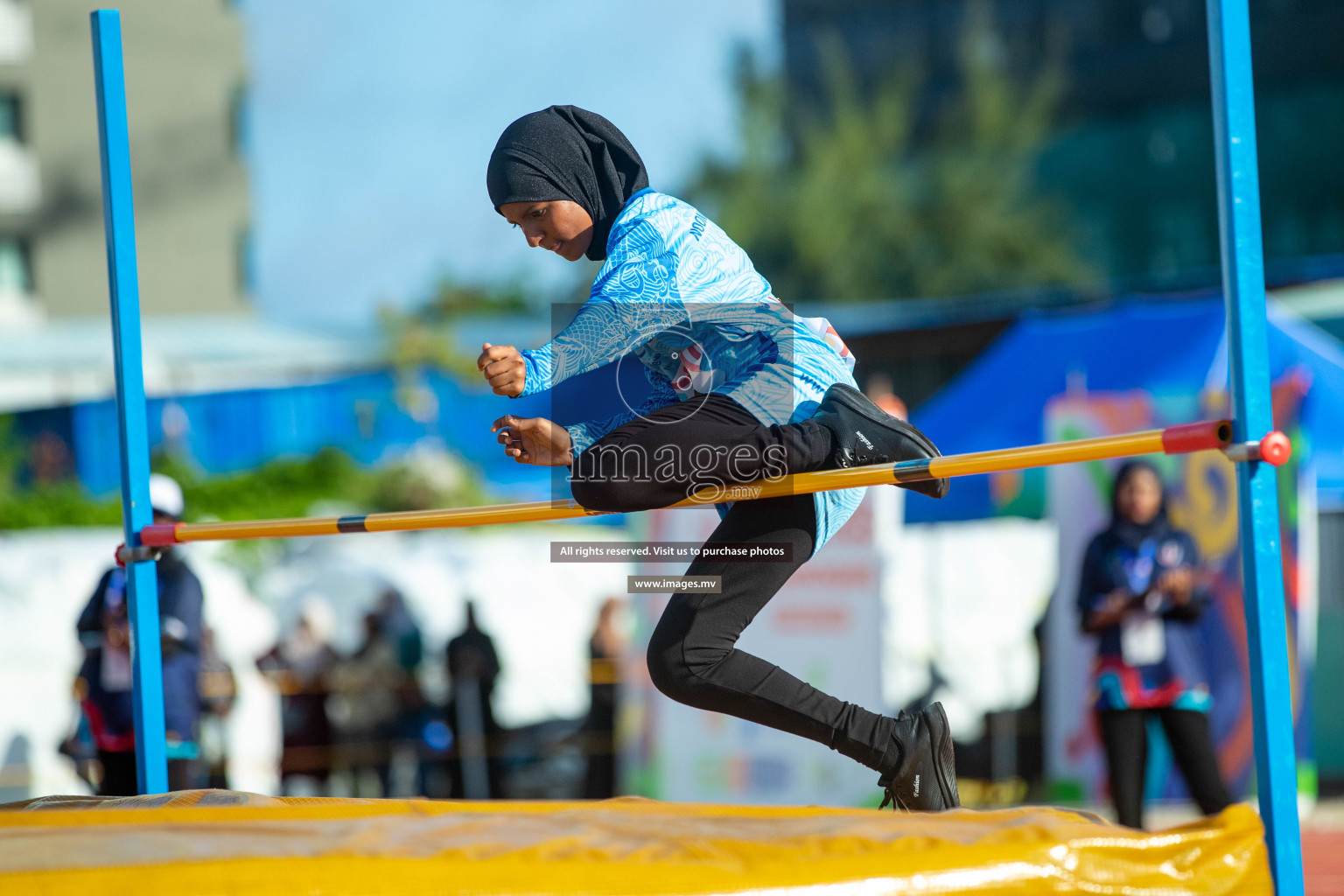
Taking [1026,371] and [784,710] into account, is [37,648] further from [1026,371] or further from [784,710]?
[1026,371]

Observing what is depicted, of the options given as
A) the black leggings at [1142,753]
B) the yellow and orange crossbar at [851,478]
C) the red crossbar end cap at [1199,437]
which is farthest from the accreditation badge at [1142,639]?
the red crossbar end cap at [1199,437]

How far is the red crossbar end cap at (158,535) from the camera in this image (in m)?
3.05

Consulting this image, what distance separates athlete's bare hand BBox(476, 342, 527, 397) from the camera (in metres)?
2.28

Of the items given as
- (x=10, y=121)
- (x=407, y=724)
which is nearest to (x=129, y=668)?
(x=407, y=724)

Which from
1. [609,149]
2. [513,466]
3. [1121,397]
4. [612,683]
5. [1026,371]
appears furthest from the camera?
[513,466]

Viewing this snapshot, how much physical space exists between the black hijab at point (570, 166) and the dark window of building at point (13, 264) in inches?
970

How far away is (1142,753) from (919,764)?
2039mm

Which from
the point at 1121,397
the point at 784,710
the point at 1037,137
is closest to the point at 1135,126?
the point at 1037,137

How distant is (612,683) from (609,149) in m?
4.54

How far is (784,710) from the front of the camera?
7.98ft

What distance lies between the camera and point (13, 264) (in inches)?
949

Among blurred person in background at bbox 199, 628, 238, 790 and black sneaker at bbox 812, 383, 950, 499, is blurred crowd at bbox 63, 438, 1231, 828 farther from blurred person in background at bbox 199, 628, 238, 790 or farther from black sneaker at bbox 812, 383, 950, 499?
black sneaker at bbox 812, 383, 950, 499

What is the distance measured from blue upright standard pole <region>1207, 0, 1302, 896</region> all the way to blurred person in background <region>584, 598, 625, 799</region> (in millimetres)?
4936

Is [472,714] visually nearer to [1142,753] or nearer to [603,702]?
[603,702]
